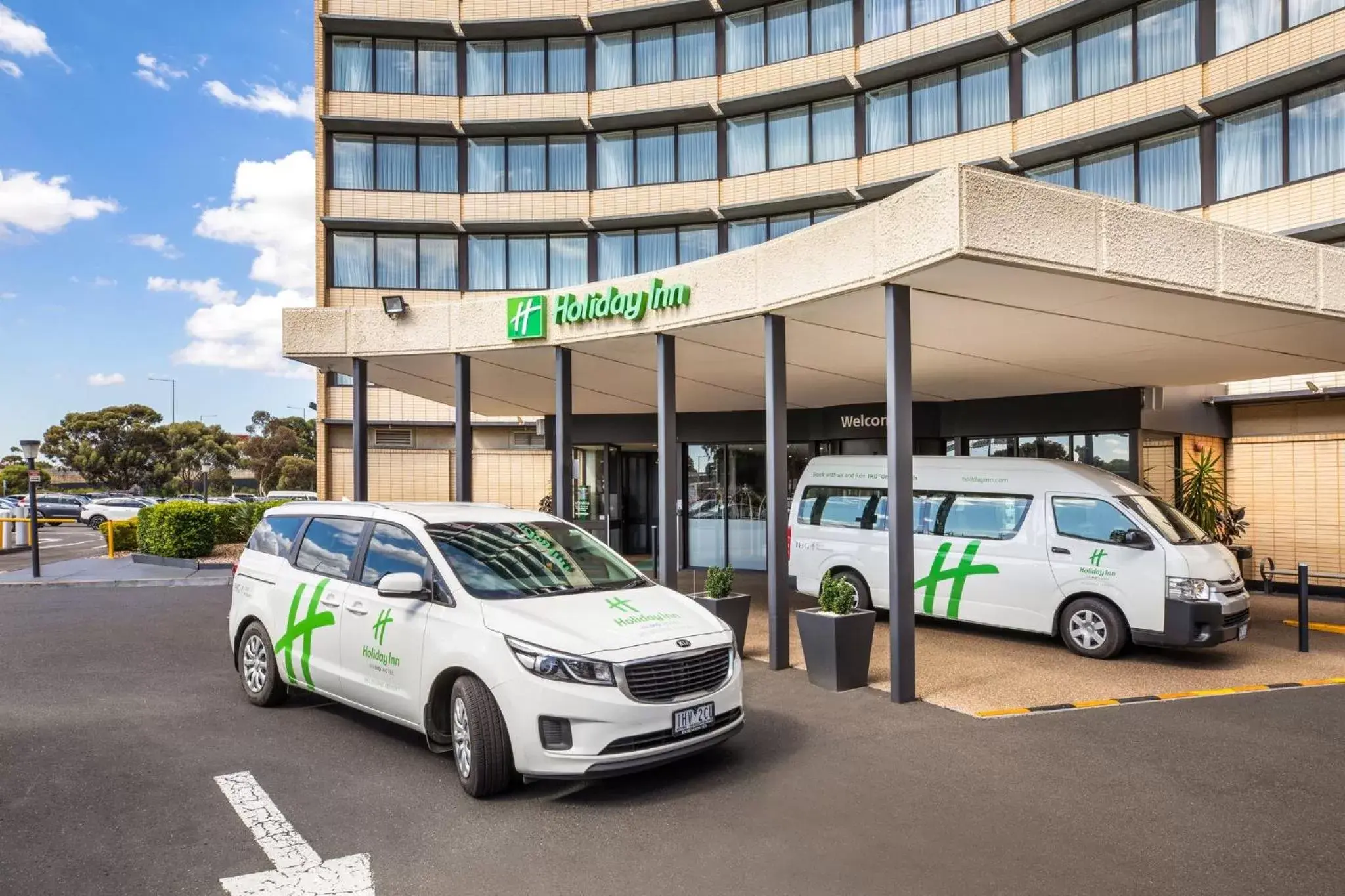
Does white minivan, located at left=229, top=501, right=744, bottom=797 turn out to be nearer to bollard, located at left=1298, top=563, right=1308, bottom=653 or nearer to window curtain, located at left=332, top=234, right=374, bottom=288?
bollard, located at left=1298, top=563, right=1308, bottom=653

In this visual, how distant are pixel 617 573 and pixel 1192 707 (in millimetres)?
4845

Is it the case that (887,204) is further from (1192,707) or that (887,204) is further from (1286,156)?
(1286,156)

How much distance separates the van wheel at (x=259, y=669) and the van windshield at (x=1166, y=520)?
8.24 m

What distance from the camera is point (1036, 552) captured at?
9.86 metres

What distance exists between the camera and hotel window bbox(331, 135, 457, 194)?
28750 mm

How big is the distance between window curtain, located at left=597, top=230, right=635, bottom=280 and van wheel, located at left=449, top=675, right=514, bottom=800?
23.8 meters

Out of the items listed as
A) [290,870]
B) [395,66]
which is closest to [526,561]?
[290,870]

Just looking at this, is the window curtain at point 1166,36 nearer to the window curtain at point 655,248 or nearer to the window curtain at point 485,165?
the window curtain at point 655,248

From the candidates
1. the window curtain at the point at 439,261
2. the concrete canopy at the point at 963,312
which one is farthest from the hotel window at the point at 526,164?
the concrete canopy at the point at 963,312

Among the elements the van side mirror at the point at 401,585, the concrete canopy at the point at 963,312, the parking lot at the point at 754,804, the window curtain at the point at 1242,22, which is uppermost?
the window curtain at the point at 1242,22

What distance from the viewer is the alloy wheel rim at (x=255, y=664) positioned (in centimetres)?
740

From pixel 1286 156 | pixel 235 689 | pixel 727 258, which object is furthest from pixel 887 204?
pixel 1286 156

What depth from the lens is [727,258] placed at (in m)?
9.25

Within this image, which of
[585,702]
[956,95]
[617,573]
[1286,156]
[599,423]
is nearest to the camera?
[585,702]
